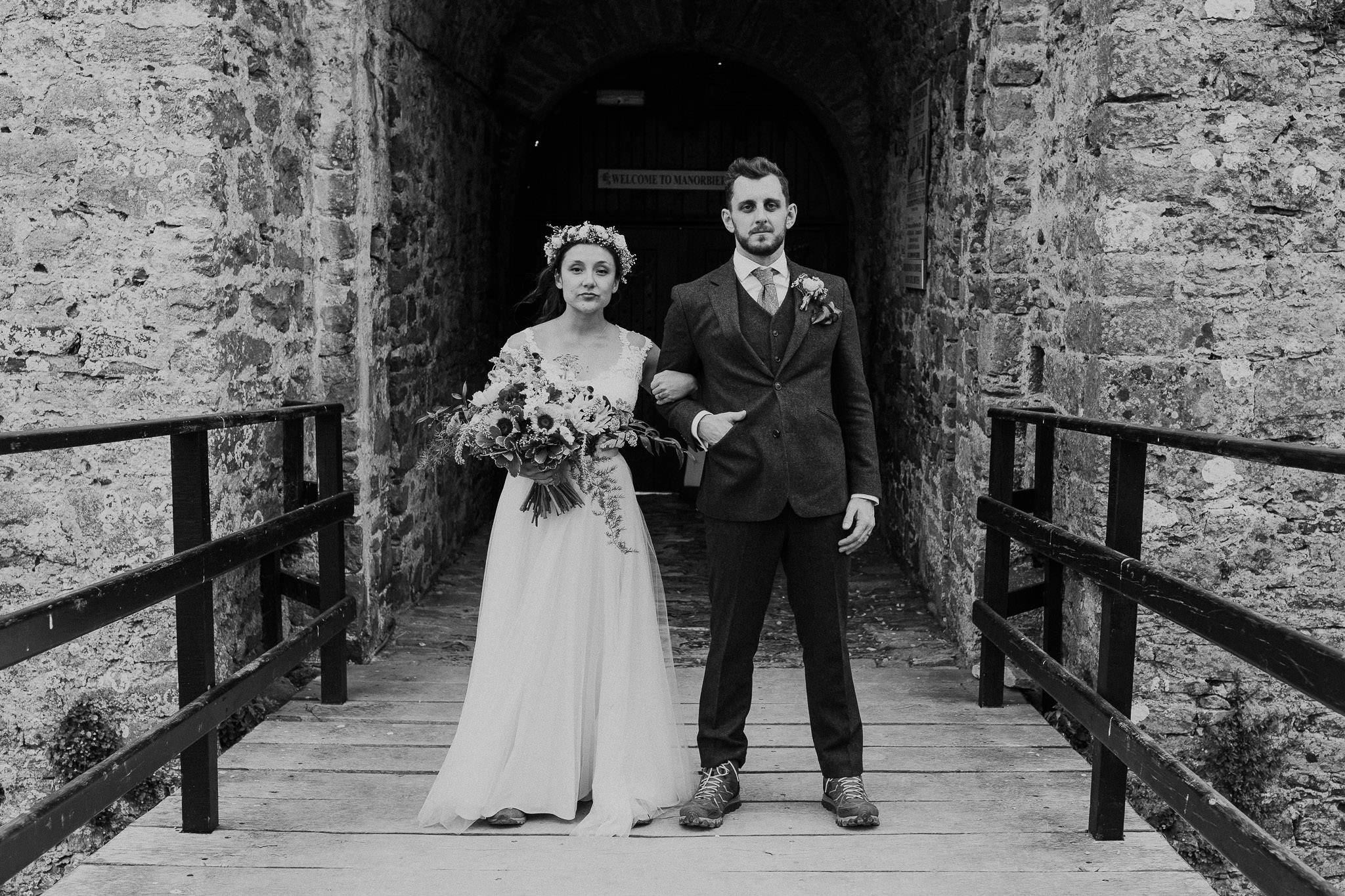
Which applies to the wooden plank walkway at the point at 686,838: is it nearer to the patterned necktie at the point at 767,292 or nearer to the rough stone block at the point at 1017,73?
the patterned necktie at the point at 767,292

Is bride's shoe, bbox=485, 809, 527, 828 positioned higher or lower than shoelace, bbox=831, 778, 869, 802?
lower

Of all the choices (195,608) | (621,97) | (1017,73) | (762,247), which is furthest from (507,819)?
(621,97)

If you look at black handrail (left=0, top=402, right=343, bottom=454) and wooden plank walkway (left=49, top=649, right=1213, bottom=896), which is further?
wooden plank walkway (left=49, top=649, right=1213, bottom=896)

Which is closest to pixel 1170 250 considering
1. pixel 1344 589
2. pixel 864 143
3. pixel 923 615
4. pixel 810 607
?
pixel 1344 589

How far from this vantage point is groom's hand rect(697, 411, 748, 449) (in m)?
3.33

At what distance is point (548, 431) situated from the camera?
11.1 ft

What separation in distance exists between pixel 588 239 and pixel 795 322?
2.27 ft

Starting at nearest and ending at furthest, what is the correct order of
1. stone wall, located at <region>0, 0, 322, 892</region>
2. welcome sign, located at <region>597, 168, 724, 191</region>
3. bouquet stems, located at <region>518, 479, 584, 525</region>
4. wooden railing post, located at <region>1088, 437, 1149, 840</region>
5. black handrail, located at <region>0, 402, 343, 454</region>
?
black handrail, located at <region>0, 402, 343, 454</region>, wooden railing post, located at <region>1088, 437, 1149, 840</region>, bouquet stems, located at <region>518, 479, 584, 525</region>, stone wall, located at <region>0, 0, 322, 892</region>, welcome sign, located at <region>597, 168, 724, 191</region>

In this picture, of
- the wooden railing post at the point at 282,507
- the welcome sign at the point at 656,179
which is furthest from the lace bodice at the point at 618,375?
the welcome sign at the point at 656,179

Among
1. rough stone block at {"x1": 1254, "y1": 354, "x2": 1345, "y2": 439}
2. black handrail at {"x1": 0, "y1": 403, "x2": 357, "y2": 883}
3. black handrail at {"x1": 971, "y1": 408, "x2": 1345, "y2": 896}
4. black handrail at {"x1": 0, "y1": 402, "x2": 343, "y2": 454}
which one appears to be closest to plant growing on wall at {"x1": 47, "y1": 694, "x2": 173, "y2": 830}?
black handrail at {"x1": 0, "y1": 403, "x2": 357, "y2": 883}

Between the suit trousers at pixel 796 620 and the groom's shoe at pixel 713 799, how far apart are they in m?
0.03

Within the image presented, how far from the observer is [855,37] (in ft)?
26.9

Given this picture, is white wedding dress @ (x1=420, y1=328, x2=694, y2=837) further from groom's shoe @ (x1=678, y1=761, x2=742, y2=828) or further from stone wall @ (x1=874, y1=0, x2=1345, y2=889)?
stone wall @ (x1=874, y1=0, x2=1345, y2=889)

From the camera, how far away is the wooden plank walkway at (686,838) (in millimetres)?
3104
